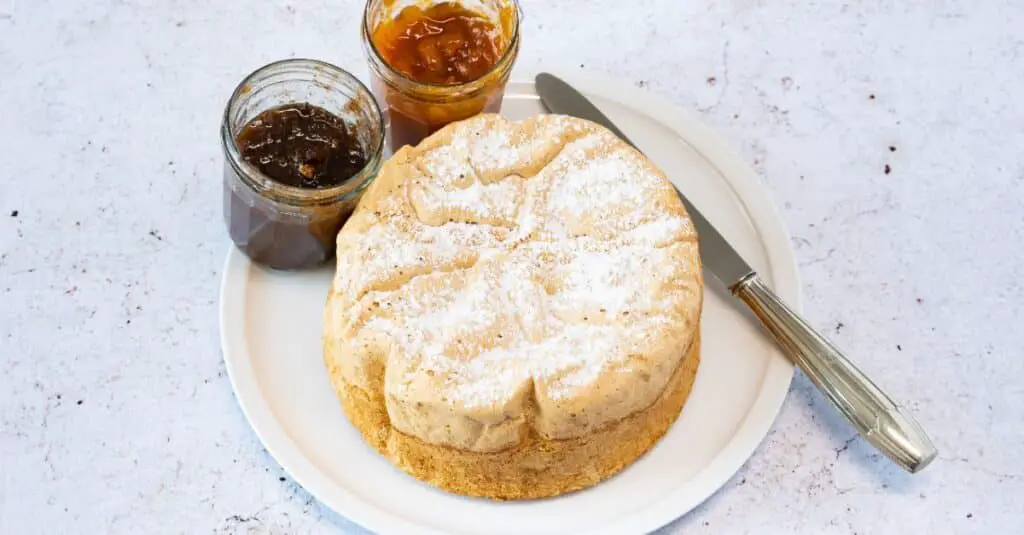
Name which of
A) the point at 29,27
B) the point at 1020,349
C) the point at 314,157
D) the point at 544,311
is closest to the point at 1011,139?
the point at 1020,349

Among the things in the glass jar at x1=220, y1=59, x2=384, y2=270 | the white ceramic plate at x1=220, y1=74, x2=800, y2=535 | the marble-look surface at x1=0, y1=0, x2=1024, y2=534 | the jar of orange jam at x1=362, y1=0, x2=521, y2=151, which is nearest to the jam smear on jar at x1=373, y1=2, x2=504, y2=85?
the jar of orange jam at x1=362, y1=0, x2=521, y2=151

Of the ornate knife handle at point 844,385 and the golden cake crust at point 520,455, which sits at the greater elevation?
the ornate knife handle at point 844,385

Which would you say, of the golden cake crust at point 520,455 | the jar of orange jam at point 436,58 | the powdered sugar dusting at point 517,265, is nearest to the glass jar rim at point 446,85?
the jar of orange jam at point 436,58

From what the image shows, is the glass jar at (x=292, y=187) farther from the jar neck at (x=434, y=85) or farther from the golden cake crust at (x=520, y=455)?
the golden cake crust at (x=520, y=455)

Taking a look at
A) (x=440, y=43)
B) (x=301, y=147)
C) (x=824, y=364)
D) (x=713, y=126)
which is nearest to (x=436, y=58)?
(x=440, y=43)

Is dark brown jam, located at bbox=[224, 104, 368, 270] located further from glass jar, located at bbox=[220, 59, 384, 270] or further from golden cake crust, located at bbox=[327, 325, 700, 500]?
golden cake crust, located at bbox=[327, 325, 700, 500]

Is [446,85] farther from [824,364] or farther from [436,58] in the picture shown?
[824,364]
